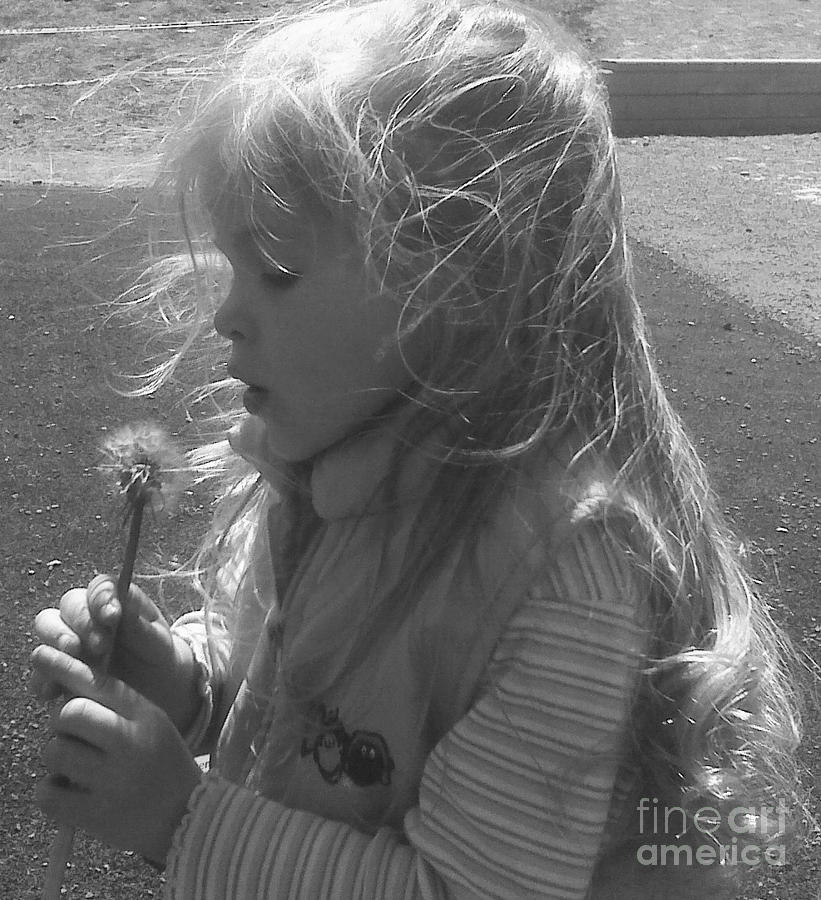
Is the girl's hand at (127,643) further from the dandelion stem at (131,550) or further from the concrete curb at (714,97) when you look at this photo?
the concrete curb at (714,97)

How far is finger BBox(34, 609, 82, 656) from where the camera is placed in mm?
1163

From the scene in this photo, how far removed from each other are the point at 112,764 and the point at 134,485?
0.24m

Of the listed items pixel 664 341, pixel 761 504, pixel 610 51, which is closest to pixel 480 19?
pixel 761 504

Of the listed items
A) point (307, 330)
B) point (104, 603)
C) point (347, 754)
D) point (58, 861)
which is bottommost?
point (58, 861)

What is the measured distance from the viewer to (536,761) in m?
0.99

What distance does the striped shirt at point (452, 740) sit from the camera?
3.28ft

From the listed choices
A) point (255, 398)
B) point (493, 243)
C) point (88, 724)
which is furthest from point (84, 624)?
point (493, 243)

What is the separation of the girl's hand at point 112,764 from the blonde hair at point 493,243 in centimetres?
25

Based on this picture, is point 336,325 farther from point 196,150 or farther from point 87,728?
point 87,728

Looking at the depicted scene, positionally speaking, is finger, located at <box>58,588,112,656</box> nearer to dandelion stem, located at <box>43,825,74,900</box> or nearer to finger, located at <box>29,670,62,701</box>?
finger, located at <box>29,670,62,701</box>

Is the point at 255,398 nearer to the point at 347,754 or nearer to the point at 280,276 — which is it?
the point at 280,276

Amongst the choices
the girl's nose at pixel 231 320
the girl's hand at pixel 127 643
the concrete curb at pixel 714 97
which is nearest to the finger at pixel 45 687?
the girl's hand at pixel 127 643

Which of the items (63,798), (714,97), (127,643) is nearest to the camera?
(63,798)

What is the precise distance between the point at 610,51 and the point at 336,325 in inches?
414
